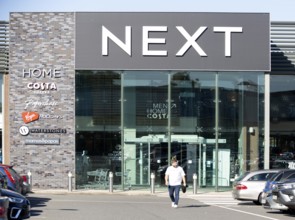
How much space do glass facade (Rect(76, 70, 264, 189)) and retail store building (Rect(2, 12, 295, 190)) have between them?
48 mm

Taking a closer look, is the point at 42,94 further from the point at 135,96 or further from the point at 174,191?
the point at 174,191

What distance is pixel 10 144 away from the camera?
28531 mm

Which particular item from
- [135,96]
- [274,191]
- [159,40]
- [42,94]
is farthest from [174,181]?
[42,94]

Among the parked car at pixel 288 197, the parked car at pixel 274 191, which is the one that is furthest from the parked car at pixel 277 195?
the parked car at pixel 288 197

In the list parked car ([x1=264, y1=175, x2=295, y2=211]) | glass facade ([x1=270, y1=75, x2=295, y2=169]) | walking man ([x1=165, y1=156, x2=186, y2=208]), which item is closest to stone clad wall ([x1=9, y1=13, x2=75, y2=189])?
walking man ([x1=165, y1=156, x2=186, y2=208])

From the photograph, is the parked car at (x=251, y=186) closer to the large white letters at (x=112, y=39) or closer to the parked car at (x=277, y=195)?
the parked car at (x=277, y=195)

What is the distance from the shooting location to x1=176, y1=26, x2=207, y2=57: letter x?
92.8 ft

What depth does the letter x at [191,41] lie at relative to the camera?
28.3m

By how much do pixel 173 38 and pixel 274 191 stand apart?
12.5m

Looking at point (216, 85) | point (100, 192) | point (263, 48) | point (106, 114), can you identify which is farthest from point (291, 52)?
point (100, 192)

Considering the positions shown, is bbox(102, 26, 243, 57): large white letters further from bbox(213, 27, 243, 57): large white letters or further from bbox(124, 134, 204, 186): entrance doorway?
bbox(124, 134, 204, 186): entrance doorway

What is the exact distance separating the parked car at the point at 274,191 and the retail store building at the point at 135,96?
10.0 metres

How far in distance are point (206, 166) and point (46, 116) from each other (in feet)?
26.1

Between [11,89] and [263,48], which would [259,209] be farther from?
[11,89]
